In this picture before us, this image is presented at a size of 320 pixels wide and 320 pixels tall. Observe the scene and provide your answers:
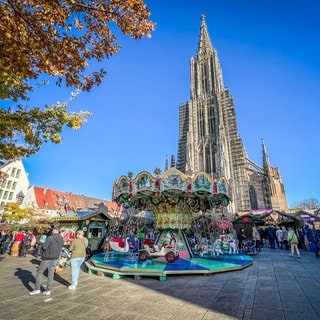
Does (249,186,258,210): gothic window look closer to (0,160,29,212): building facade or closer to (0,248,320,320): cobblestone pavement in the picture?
(0,248,320,320): cobblestone pavement

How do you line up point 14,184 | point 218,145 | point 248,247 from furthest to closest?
1. point 218,145
2. point 14,184
3. point 248,247

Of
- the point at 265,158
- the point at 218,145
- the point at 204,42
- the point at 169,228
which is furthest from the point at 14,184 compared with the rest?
the point at 204,42

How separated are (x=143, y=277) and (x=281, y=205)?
48.9 m

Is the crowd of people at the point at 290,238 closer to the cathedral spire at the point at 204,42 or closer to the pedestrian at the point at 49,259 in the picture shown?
the pedestrian at the point at 49,259

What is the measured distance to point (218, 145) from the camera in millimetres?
49812

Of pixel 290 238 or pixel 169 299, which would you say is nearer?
pixel 169 299

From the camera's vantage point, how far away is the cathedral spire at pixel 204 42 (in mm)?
67062

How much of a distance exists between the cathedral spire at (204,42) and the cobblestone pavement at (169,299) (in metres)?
73.0

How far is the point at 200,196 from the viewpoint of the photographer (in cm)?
1156

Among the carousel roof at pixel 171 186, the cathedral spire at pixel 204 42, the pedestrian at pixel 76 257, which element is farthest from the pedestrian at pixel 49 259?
the cathedral spire at pixel 204 42

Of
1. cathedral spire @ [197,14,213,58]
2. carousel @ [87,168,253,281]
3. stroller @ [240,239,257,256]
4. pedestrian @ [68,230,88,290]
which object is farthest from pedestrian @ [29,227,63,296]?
cathedral spire @ [197,14,213,58]

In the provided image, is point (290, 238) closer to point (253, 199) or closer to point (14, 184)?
point (253, 199)

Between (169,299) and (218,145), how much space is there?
47.7 meters

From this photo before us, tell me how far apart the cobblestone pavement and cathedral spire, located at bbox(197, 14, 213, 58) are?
240 feet
